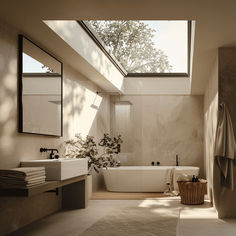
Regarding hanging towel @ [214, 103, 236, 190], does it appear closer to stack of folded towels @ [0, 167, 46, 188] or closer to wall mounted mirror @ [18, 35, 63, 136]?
wall mounted mirror @ [18, 35, 63, 136]

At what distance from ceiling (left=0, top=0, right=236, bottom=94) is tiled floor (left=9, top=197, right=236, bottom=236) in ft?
6.69

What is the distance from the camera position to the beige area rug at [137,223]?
376 centimetres

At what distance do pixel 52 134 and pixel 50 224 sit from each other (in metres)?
Answer: 1.16

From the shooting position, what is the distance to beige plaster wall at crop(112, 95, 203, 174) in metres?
8.21

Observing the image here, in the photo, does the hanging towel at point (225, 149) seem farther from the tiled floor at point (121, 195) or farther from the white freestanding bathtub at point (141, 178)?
the white freestanding bathtub at point (141, 178)

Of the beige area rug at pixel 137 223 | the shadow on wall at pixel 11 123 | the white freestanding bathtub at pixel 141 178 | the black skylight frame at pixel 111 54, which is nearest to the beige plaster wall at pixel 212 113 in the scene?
the black skylight frame at pixel 111 54

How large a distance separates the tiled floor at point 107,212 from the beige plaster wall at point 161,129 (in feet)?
8.55

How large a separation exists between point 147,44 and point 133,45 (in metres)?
0.32

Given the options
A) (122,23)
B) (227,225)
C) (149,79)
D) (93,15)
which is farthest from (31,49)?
(149,79)

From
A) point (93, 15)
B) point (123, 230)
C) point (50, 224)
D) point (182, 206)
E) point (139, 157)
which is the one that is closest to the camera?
point (93, 15)

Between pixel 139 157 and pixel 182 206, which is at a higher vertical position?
pixel 139 157

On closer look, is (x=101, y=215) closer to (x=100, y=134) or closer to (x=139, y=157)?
(x=100, y=134)

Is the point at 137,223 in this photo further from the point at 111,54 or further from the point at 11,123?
the point at 111,54

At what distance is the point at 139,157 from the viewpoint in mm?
8273
